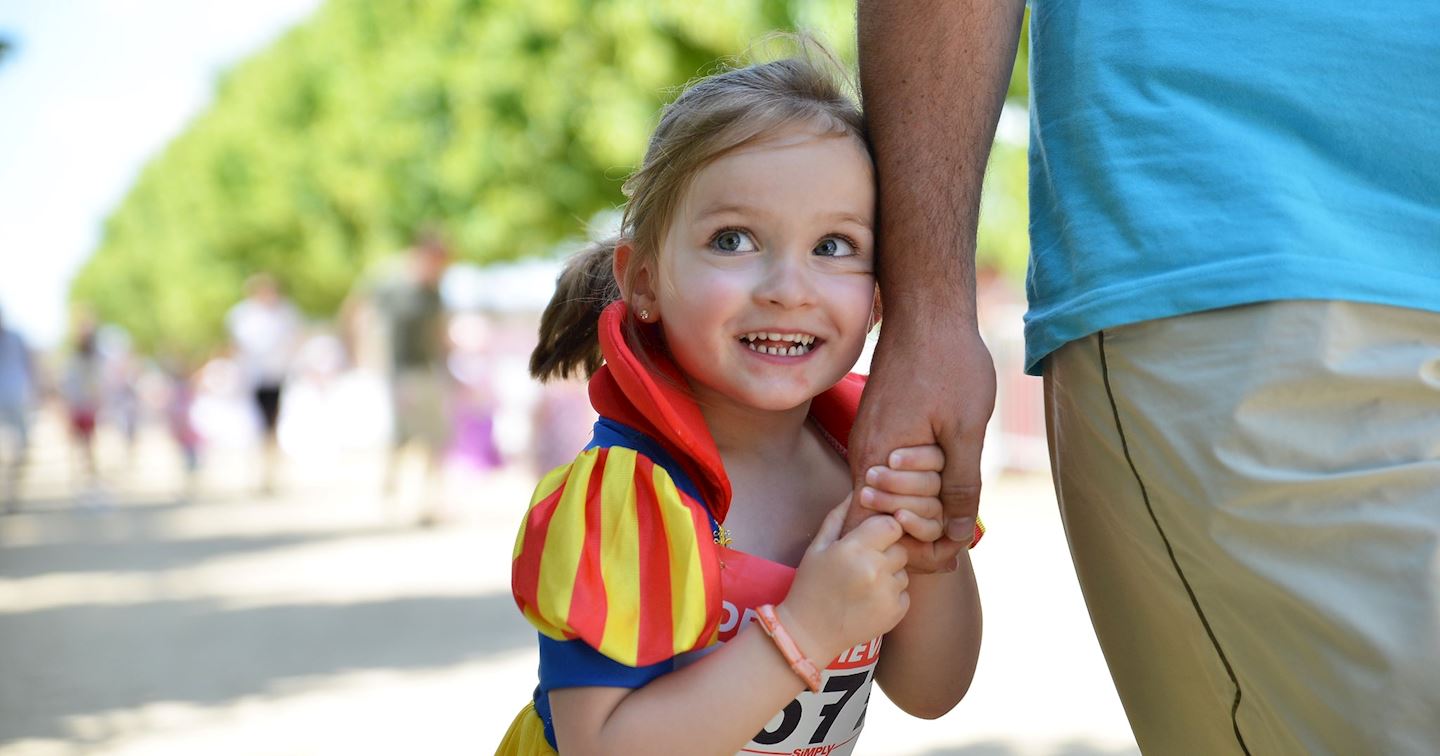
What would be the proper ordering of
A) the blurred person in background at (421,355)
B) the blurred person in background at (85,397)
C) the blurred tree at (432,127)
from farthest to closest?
the blurred tree at (432,127), the blurred person in background at (85,397), the blurred person in background at (421,355)

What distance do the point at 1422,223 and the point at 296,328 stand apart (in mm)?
16939

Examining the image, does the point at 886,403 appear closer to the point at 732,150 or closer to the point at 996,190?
the point at 732,150

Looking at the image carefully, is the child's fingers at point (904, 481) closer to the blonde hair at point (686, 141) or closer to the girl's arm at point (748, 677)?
the girl's arm at point (748, 677)

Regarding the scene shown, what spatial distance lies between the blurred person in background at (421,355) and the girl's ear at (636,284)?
30.2 feet

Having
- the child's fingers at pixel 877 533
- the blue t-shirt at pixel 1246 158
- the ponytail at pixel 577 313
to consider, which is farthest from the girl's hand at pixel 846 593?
the ponytail at pixel 577 313

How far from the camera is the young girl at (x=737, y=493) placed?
189 centimetres

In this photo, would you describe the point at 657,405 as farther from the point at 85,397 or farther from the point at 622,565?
the point at 85,397

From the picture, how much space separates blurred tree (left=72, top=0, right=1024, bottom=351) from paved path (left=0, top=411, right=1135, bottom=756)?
1976 mm

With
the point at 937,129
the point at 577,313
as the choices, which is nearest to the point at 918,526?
the point at 937,129

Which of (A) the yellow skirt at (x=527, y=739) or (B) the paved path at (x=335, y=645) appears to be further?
(B) the paved path at (x=335, y=645)

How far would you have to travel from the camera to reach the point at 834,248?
210 centimetres

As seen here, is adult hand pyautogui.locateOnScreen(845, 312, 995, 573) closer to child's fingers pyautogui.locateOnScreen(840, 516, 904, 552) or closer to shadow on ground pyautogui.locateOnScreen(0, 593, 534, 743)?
child's fingers pyautogui.locateOnScreen(840, 516, 904, 552)

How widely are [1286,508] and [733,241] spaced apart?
81cm

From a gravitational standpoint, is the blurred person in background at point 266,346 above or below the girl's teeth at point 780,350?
below
